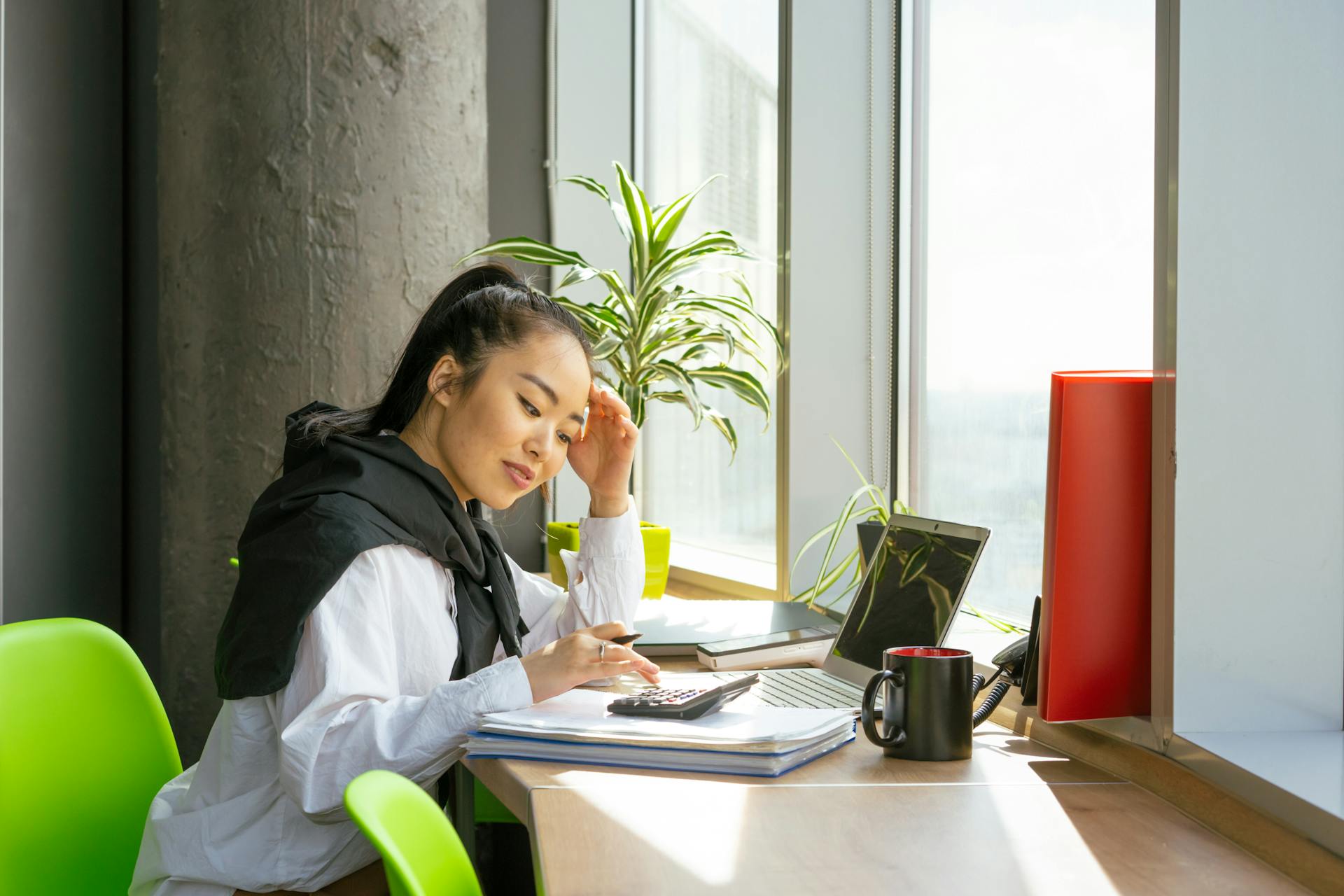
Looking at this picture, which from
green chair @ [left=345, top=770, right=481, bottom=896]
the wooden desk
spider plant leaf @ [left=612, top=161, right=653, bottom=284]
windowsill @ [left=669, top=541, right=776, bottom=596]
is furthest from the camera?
windowsill @ [left=669, top=541, right=776, bottom=596]

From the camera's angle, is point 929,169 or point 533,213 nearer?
point 929,169

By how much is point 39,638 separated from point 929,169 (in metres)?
1.84

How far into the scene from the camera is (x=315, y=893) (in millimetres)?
1321

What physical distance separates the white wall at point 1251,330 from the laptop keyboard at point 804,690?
46 centimetres

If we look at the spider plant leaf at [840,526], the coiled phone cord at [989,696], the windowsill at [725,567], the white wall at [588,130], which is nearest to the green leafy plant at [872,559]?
the spider plant leaf at [840,526]

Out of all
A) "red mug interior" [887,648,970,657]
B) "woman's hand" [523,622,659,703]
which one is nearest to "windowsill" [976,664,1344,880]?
"red mug interior" [887,648,970,657]

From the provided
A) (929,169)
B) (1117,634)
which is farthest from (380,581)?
Result: (929,169)

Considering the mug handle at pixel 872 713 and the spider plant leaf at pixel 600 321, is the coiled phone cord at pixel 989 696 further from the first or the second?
the spider plant leaf at pixel 600 321

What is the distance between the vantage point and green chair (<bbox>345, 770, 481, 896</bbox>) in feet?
2.56

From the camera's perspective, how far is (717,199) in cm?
313

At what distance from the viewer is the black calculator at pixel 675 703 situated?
51.5 inches

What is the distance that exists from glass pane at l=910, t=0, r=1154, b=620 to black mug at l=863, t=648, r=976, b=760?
668 mm

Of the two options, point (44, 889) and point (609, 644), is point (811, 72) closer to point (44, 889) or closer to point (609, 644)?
point (609, 644)

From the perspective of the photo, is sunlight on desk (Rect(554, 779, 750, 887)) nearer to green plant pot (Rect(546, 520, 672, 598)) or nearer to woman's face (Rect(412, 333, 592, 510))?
woman's face (Rect(412, 333, 592, 510))
